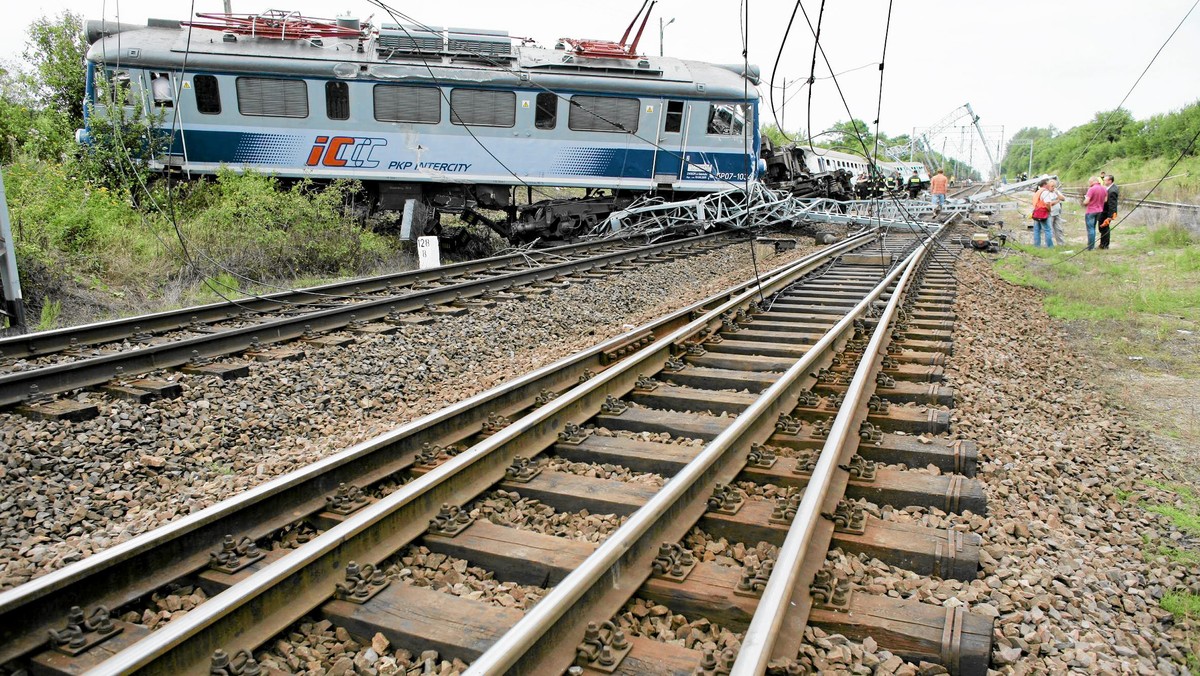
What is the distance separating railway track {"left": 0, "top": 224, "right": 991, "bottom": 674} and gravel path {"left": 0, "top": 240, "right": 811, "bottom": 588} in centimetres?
71

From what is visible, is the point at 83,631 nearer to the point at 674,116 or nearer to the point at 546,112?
the point at 546,112

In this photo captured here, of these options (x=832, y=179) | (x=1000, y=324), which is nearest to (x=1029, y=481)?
(x=1000, y=324)

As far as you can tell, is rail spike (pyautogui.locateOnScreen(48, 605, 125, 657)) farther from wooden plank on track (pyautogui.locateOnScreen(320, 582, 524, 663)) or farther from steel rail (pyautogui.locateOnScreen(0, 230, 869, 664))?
wooden plank on track (pyautogui.locateOnScreen(320, 582, 524, 663))

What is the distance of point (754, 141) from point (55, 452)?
15.7m

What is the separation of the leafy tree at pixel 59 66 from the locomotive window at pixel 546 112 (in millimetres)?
11256

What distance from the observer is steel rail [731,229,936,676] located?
8.07 ft

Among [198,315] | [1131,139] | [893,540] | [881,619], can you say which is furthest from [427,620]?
[1131,139]

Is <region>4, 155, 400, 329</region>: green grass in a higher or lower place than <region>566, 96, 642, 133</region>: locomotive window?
lower

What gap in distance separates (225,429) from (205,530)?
2033 mm

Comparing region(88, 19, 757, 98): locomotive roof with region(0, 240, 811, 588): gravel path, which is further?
region(88, 19, 757, 98): locomotive roof

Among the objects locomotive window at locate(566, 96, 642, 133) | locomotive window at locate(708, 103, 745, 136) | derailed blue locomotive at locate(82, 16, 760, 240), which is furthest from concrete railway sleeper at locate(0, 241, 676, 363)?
locomotive window at locate(708, 103, 745, 136)

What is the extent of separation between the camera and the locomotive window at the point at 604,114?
54.6 ft

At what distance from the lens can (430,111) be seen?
52.4 feet

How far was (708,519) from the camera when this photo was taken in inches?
145
